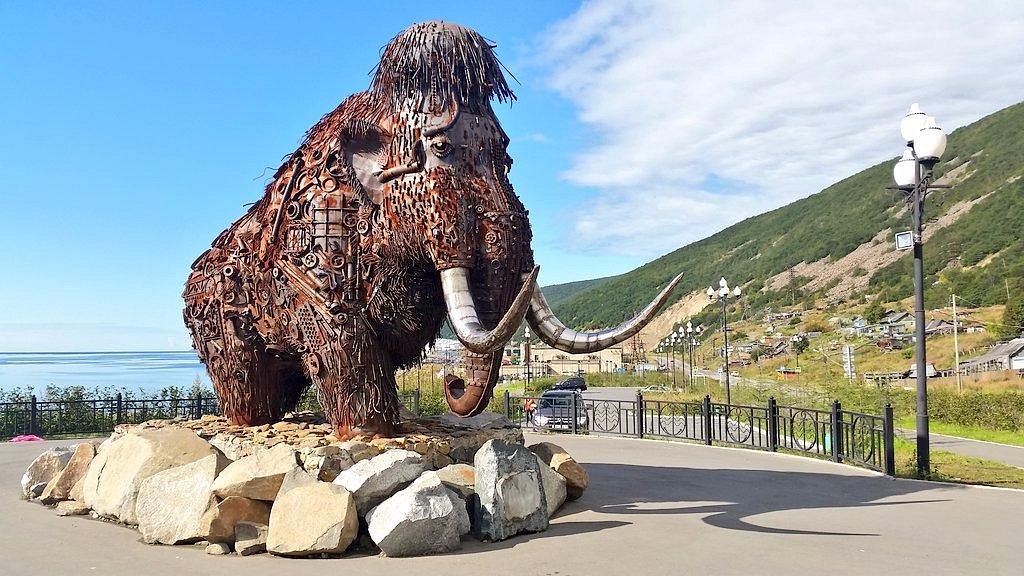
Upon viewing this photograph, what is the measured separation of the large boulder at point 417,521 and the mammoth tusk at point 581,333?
56.0 inches

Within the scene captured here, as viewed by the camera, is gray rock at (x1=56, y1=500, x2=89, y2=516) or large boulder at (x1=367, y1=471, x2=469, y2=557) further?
gray rock at (x1=56, y1=500, x2=89, y2=516)

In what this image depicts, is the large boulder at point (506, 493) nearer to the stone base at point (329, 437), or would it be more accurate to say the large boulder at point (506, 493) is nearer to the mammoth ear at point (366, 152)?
the stone base at point (329, 437)

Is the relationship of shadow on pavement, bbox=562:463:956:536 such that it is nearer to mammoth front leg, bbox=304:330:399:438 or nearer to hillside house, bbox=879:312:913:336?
mammoth front leg, bbox=304:330:399:438

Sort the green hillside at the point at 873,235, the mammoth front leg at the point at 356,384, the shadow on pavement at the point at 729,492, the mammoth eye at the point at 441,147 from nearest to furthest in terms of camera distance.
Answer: the mammoth eye at the point at 441,147 → the mammoth front leg at the point at 356,384 → the shadow on pavement at the point at 729,492 → the green hillside at the point at 873,235

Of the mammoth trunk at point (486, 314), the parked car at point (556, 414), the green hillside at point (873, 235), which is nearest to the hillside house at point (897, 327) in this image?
the green hillside at point (873, 235)

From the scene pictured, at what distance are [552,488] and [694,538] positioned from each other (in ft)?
4.35

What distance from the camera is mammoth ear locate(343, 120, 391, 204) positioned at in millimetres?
6266

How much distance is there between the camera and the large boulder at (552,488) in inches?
255

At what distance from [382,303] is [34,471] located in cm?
443

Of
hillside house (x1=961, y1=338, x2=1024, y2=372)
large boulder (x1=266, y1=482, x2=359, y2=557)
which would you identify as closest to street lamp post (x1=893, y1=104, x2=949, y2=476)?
large boulder (x1=266, y1=482, x2=359, y2=557)

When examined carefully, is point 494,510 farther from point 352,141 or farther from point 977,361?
point 977,361

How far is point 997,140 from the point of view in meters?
85.6

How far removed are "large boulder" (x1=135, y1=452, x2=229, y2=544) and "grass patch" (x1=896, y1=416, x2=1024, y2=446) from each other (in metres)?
14.2

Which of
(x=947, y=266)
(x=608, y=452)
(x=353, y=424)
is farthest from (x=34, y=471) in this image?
(x=947, y=266)
